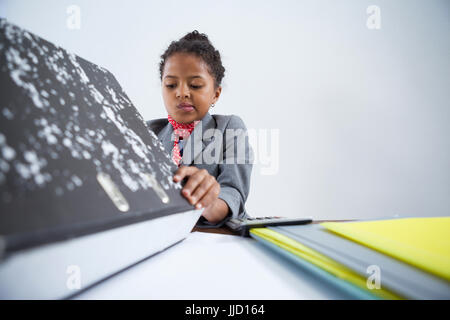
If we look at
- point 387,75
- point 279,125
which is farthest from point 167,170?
point 387,75

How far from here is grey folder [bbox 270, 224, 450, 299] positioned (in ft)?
0.35

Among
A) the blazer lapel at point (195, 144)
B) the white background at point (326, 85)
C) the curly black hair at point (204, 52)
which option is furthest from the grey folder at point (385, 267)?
the white background at point (326, 85)

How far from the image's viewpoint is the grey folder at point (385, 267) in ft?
0.35

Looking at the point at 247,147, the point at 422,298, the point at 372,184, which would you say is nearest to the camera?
the point at 422,298

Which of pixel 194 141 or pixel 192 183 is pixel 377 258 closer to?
pixel 192 183

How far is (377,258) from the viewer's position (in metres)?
0.15

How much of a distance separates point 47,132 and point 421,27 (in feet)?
5.46

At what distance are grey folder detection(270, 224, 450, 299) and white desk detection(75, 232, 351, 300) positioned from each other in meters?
0.02

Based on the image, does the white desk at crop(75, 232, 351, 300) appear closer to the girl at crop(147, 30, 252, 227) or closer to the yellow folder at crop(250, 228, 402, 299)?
the yellow folder at crop(250, 228, 402, 299)

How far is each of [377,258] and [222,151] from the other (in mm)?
500

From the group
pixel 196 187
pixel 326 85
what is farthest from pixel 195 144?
pixel 326 85

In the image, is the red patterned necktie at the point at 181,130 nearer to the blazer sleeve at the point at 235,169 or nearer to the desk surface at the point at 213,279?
the blazer sleeve at the point at 235,169
